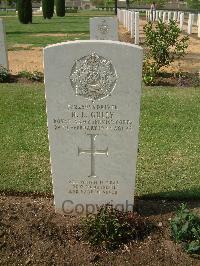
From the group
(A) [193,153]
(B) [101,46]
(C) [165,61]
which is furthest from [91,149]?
(C) [165,61]

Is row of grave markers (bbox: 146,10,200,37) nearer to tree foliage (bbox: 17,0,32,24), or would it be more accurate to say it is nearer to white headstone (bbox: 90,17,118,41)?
white headstone (bbox: 90,17,118,41)

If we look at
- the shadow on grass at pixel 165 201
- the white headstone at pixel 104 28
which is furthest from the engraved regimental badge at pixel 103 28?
the shadow on grass at pixel 165 201

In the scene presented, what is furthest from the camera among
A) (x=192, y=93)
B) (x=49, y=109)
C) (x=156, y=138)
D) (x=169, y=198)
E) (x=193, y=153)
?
(x=192, y=93)

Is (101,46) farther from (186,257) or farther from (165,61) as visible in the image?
(165,61)

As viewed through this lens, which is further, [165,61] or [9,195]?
[165,61]

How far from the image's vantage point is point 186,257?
4.14 meters

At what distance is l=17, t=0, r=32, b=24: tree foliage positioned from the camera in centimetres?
3186

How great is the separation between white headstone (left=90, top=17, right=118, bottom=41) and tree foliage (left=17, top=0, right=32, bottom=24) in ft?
66.1

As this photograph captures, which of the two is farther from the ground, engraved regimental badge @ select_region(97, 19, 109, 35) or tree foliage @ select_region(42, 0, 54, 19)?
engraved regimental badge @ select_region(97, 19, 109, 35)

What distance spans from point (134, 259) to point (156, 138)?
334 cm

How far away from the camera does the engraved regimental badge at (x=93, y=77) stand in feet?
13.1

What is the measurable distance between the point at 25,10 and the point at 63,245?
99.4 feet

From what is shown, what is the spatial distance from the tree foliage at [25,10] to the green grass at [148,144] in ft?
76.8

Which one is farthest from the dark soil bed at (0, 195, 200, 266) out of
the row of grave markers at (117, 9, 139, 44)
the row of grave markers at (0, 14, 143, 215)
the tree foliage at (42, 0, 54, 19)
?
the tree foliage at (42, 0, 54, 19)
